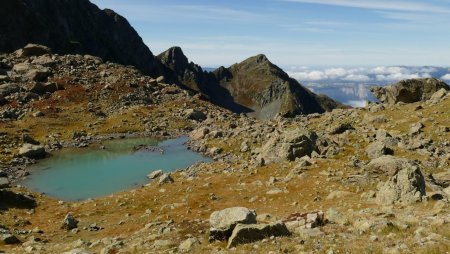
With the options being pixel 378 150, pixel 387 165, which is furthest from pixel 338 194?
pixel 378 150

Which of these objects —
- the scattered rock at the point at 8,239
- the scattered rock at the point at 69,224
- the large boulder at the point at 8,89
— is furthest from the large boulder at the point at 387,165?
the large boulder at the point at 8,89

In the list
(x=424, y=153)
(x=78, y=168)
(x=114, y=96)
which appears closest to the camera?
(x=424, y=153)

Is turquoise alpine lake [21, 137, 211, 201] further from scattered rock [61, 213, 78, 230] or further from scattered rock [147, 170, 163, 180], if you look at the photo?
scattered rock [61, 213, 78, 230]

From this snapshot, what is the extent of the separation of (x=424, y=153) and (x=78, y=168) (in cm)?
5303

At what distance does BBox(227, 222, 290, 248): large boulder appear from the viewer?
68.4 feet

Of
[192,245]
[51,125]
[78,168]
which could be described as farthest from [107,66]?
[192,245]

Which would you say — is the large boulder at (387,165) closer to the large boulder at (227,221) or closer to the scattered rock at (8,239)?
the large boulder at (227,221)

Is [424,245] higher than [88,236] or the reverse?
higher

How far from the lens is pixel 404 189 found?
2792 centimetres

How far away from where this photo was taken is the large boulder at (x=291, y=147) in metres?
51.9

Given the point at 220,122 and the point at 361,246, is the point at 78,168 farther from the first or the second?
the point at 361,246

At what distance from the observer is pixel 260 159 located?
52094 millimetres

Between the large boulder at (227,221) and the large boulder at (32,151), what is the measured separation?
6080 centimetres

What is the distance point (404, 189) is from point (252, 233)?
12.7m
